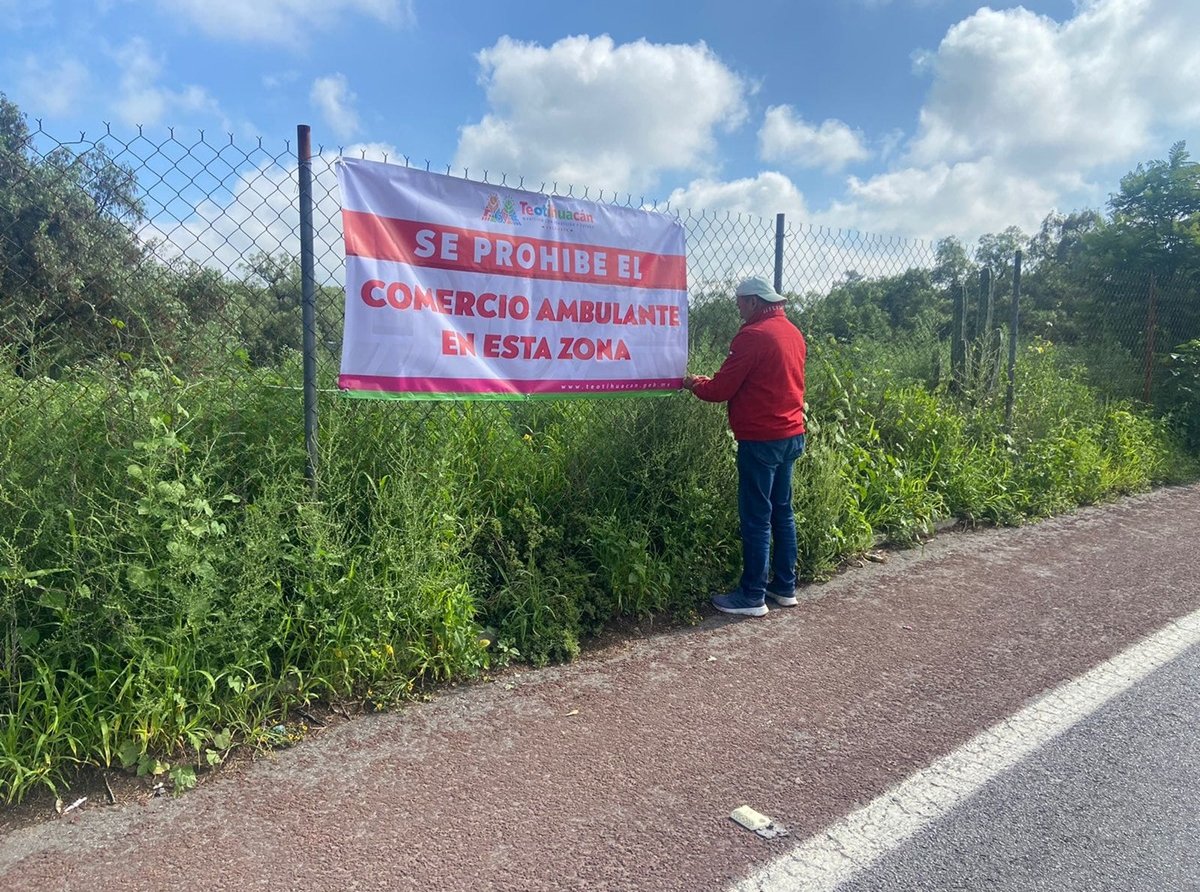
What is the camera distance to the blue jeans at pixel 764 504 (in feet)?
13.9

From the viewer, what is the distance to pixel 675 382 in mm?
4668

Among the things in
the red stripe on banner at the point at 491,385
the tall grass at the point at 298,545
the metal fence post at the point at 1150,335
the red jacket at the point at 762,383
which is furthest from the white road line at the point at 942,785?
the metal fence post at the point at 1150,335

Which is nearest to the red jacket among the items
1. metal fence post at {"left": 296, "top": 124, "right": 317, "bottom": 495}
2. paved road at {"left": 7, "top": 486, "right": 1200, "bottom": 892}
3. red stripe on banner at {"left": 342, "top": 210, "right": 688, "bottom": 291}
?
red stripe on banner at {"left": 342, "top": 210, "right": 688, "bottom": 291}

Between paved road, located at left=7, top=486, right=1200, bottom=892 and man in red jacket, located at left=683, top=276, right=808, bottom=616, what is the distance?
0.28m

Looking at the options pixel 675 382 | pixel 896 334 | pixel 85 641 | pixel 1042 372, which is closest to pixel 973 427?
pixel 896 334

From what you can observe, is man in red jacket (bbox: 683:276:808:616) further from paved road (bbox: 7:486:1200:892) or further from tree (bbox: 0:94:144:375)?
tree (bbox: 0:94:144:375)

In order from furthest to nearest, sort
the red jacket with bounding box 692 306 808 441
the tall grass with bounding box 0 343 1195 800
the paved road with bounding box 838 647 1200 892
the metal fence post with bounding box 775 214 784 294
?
the metal fence post with bounding box 775 214 784 294, the red jacket with bounding box 692 306 808 441, the tall grass with bounding box 0 343 1195 800, the paved road with bounding box 838 647 1200 892

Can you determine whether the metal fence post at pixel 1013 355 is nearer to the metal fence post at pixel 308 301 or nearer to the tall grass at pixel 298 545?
the tall grass at pixel 298 545

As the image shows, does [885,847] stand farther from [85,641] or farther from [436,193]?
[436,193]

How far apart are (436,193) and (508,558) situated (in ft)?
6.06

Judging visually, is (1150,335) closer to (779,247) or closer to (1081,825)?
(779,247)

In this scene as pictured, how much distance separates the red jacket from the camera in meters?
4.16

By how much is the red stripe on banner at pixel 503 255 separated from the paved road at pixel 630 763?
6.54 feet

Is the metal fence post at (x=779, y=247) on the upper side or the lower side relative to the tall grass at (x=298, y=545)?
upper
